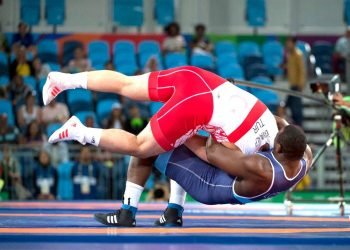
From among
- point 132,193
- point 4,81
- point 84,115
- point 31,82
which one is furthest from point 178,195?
point 4,81

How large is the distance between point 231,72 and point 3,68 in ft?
12.1

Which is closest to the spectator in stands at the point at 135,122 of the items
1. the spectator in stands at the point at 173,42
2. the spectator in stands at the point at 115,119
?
the spectator in stands at the point at 115,119

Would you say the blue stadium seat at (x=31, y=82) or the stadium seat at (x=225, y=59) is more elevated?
the stadium seat at (x=225, y=59)

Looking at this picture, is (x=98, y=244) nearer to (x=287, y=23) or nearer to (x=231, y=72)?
(x=231, y=72)

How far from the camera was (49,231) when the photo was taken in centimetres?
502

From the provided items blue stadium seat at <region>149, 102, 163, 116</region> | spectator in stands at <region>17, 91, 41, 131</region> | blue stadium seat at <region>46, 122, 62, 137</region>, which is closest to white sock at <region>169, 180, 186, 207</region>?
blue stadium seat at <region>46, 122, 62, 137</region>

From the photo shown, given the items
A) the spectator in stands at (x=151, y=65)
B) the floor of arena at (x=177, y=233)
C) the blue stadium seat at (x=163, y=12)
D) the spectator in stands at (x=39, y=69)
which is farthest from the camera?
the blue stadium seat at (x=163, y=12)

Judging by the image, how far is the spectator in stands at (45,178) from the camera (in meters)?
11.6

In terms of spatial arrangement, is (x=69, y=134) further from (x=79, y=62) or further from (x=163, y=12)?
(x=163, y=12)

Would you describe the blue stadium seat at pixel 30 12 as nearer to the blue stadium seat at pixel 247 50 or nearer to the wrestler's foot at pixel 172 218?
the blue stadium seat at pixel 247 50

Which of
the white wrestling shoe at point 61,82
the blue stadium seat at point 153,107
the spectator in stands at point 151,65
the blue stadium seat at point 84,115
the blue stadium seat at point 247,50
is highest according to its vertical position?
the white wrestling shoe at point 61,82

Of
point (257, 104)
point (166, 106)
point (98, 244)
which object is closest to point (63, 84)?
point (166, 106)

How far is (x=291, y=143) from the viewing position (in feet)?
17.9

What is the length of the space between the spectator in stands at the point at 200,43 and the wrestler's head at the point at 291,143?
9.44 m
